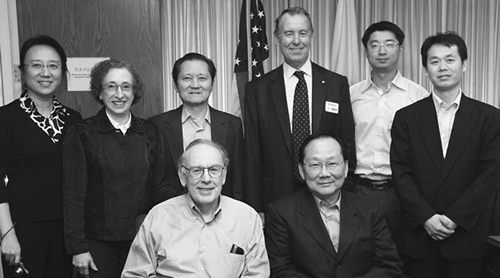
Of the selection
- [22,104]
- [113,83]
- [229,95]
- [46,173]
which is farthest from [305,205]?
[229,95]

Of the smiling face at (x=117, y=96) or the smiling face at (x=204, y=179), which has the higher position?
the smiling face at (x=117, y=96)

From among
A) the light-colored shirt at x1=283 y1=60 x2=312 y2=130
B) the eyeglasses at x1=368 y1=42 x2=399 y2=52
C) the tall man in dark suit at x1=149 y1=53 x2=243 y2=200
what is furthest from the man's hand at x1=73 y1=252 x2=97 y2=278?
the eyeglasses at x1=368 y1=42 x2=399 y2=52

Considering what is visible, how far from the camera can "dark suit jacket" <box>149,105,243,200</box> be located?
2914 mm

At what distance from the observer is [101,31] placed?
3.51 metres

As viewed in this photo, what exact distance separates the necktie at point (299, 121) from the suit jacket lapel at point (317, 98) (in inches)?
1.6

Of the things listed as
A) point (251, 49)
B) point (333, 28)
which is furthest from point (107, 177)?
point (333, 28)

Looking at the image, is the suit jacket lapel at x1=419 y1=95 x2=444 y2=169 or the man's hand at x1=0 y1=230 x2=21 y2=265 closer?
the man's hand at x1=0 y1=230 x2=21 y2=265

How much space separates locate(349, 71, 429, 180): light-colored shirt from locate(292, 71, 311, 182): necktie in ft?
1.63

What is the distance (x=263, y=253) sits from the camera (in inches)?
91.4

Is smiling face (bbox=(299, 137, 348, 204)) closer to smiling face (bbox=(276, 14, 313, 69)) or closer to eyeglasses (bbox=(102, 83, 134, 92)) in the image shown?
smiling face (bbox=(276, 14, 313, 69))

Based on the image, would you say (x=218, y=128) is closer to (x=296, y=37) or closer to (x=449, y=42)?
(x=296, y=37)

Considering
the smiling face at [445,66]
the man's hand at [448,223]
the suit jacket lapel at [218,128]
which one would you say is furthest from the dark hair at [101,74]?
the man's hand at [448,223]

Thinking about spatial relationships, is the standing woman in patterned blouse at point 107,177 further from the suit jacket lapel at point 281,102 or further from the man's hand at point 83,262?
the suit jacket lapel at point 281,102

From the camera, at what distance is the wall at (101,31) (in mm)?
3434
